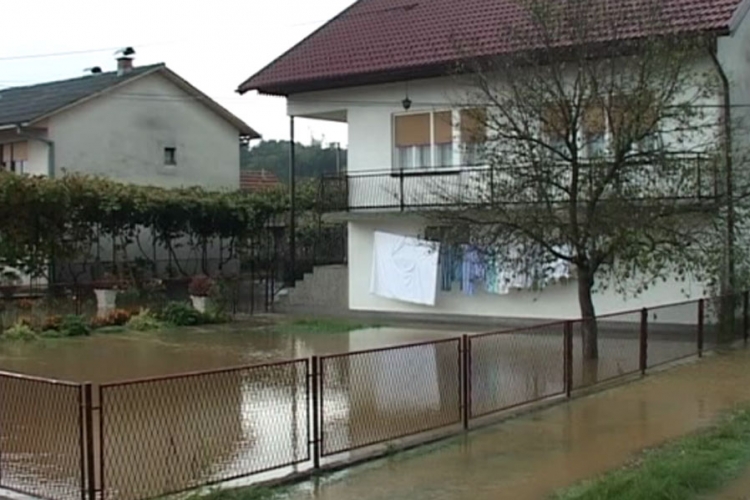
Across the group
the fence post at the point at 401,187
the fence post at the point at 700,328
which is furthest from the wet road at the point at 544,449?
the fence post at the point at 401,187

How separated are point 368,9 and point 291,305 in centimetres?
898

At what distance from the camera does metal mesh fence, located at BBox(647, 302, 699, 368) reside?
55.5ft

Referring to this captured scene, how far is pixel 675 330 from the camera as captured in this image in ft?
61.8

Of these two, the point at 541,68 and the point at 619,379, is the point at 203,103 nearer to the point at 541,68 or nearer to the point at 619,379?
the point at 541,68

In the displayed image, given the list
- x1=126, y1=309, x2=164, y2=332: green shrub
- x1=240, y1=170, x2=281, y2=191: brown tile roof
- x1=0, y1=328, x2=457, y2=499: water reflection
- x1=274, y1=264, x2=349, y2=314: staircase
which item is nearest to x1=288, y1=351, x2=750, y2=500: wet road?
x1=0, y1=328, x2=457, y2=499: water reflection

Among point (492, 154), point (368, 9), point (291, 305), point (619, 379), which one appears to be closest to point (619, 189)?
point (492, 154)

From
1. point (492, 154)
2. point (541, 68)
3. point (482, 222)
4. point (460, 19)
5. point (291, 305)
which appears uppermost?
point (460, 19)

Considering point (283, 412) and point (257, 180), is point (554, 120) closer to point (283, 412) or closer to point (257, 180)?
point (283, 412)

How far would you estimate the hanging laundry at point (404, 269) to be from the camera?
81.7ft

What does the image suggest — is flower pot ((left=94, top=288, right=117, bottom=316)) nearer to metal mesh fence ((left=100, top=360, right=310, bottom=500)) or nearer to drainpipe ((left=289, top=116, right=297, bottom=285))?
drainpipe ((left=289, top=116, right=297, bottom=285))

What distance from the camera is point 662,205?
15.3 meters

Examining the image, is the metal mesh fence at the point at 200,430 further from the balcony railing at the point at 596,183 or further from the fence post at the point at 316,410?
the balcony railing at the point at 596,183

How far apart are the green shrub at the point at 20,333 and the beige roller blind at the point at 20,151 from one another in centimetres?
1503

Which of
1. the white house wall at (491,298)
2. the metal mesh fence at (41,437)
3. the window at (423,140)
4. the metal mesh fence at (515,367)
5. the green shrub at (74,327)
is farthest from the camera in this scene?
the window at (423,140)
